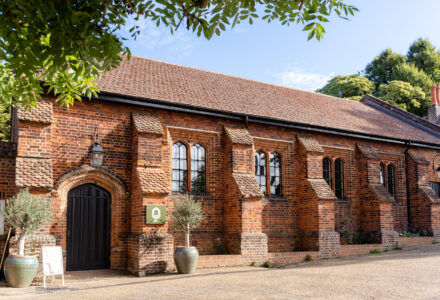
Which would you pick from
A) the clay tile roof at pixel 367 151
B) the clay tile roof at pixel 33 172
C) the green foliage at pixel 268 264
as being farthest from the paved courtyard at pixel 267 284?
the clay tile roof at pixel 367 151

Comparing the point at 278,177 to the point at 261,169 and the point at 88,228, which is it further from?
the point at 88,228

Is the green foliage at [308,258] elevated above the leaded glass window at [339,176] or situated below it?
below

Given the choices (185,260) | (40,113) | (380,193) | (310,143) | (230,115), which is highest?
(230,115)

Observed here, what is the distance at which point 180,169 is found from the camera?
44.9ft

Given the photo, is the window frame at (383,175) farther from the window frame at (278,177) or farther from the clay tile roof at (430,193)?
the window frame at (278,177)

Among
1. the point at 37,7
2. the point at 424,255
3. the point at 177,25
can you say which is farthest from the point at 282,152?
the point at 37,7

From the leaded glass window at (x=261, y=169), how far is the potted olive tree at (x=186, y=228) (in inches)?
155

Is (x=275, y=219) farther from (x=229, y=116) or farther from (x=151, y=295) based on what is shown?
(x=151, y=295)

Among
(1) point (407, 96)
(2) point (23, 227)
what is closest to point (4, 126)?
(2) point (23, 227)

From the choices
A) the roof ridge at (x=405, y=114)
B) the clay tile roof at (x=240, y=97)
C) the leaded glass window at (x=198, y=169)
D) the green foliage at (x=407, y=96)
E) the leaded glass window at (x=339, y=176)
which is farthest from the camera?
the green foliage at (x=407, y=96)

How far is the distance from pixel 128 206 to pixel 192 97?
15.3 feet

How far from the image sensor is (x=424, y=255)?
1401 cm

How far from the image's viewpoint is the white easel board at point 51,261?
9.45m

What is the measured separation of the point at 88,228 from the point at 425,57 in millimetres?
43705
